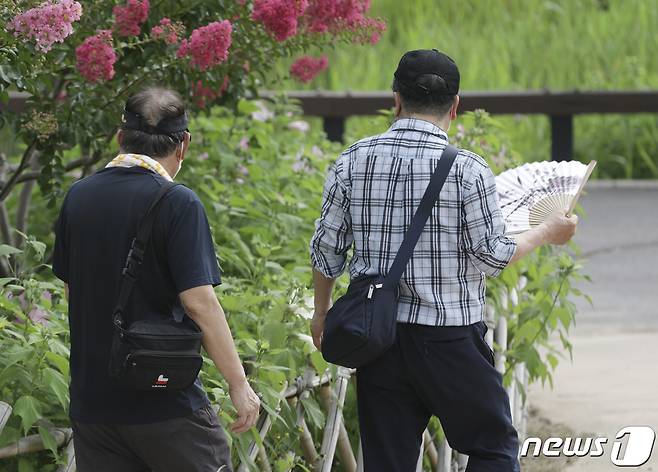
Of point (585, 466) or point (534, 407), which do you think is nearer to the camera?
Answer: point (585, 466)

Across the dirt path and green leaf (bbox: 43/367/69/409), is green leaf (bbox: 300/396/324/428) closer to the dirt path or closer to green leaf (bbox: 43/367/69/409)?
green leaf (bbox: 43/367/69/409)

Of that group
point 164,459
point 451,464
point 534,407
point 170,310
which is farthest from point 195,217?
point 534,407

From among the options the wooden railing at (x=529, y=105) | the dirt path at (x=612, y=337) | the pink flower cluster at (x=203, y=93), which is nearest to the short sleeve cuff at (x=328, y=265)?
the dirt path at (x=612, y=337)

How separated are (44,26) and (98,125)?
1.19 meters

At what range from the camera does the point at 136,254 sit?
3113 mm

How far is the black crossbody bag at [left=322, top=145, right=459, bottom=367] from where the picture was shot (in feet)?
11.3

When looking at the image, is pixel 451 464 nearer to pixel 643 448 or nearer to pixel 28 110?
pixel 643 448

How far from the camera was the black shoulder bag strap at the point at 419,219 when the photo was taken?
3.45 m

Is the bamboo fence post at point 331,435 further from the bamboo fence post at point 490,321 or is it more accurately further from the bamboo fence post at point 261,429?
the bamboo fence post at point 490,321

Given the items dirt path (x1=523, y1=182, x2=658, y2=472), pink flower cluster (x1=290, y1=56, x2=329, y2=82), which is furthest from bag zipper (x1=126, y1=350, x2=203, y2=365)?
pink flower cluster (x1=290, y1=56, x2=329, y2=82)

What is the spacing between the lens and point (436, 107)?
3.55m

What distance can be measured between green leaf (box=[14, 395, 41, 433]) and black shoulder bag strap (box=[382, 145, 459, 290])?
940 millimetres

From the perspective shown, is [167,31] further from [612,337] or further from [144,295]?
[612,337]

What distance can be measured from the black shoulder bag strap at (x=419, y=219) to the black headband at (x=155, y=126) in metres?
0.63
